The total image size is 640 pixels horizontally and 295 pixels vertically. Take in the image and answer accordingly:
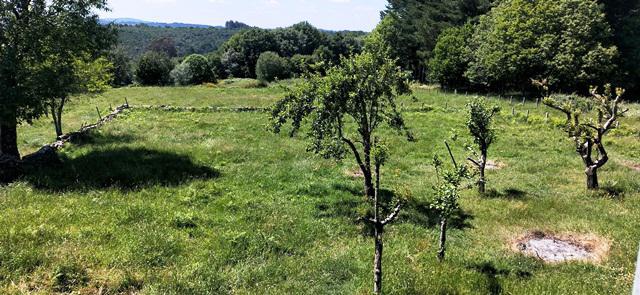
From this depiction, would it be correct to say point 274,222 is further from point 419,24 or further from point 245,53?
point 245,53

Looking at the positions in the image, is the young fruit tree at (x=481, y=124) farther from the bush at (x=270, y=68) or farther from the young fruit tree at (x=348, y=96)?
the bush at (x=270, y=68)

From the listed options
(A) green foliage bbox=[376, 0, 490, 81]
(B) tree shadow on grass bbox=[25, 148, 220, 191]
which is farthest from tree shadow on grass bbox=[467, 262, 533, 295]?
(A) green foliage bbox=[376, 0, 490, 81]

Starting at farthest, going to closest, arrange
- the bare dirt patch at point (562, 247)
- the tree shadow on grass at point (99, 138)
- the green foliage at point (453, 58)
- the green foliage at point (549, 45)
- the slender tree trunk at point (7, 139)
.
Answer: the green foliage at point (453, 58) → the green foliage at point (549, 45) → the tree shadow on grass at point (99, 138) → the slender tree trunk at point (7, 139) → the bare dirt patch at point (562, 247)

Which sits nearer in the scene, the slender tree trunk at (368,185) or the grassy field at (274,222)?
the grassy field at (274,222)

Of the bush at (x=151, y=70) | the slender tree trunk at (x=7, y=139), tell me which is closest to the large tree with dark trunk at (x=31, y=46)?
the slender tree trunk at (x=7, y=139)

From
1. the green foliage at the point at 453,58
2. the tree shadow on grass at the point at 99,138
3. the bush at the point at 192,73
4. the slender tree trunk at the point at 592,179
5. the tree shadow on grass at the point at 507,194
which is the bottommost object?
the tree shadow on grass at the point at 507,194

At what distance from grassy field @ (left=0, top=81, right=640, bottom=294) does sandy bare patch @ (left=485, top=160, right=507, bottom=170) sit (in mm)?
553

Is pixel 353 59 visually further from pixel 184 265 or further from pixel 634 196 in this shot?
pixel 634 196

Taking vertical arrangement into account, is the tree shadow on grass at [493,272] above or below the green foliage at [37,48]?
below

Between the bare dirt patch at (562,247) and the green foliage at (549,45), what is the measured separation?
A: 3646 centimetres

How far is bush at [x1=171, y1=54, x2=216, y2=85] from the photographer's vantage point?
89.5 meters

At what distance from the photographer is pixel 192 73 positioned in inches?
3536

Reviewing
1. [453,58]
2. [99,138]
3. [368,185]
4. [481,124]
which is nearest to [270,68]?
[453,58]

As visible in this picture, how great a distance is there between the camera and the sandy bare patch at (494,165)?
2402cm
